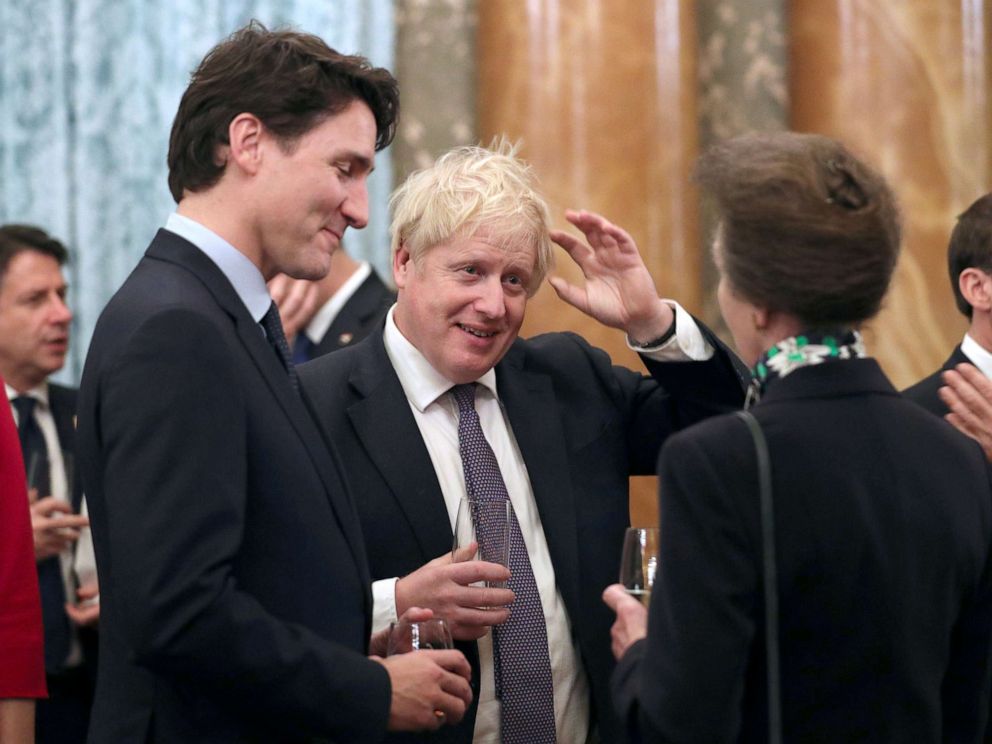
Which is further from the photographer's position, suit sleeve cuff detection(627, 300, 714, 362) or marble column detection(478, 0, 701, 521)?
marble column detection(478, 0, 701, 521)

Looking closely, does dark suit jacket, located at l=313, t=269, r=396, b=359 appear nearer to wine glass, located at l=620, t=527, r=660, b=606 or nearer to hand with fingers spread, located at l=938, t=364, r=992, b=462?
hand with fingers spread, located at l=938, t=364, r=992, b=462

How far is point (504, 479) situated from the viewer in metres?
2.62

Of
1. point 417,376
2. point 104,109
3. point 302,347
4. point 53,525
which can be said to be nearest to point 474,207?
point 417,376

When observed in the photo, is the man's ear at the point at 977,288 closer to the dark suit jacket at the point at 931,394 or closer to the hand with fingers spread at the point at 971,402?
the dark suit jacket at the point at 931,394

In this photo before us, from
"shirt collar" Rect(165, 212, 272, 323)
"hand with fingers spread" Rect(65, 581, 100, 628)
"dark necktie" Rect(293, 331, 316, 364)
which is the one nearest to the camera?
"shirt collar" Rect(165, 212, 272, 323)

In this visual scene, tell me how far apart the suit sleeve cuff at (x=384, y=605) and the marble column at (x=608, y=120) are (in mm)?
1769

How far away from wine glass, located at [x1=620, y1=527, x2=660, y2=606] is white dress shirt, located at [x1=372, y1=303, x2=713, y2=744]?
566mm

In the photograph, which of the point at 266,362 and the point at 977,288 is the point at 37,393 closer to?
the point at 266,362

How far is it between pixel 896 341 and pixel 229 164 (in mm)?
2505

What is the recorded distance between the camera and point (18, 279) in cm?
408

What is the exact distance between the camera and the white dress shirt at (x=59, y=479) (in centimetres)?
349

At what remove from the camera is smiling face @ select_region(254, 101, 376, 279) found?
2.10 meters

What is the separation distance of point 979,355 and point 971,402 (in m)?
0.25

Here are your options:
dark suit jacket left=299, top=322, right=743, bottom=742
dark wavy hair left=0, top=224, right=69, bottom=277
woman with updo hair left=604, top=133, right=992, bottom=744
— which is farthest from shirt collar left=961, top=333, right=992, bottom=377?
dark wavy hair left=0, top=224, right=69, bottom=277
